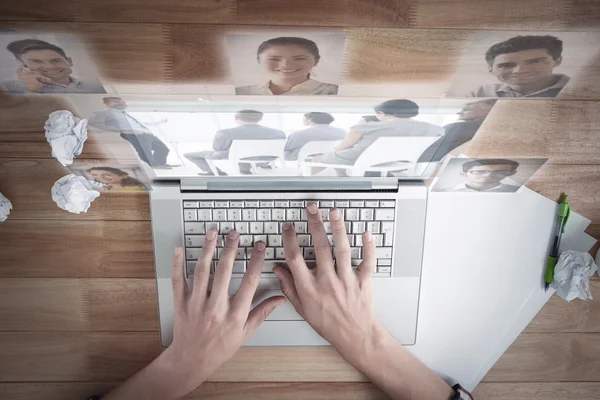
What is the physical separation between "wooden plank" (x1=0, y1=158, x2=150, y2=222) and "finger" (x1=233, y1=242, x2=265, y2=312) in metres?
0.24

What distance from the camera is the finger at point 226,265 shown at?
849 millimetres

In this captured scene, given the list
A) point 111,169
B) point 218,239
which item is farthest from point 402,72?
point 111,169

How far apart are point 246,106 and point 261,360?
56 cm

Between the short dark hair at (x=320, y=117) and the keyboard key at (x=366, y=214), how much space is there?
191mm

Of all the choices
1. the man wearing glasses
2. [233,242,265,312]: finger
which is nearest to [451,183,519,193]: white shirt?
the man wearing glasses

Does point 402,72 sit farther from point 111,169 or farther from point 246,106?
point 111,169

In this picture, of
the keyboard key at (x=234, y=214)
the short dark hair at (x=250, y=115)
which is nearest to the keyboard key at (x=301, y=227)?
the keyboard key at (x=234, y=214)

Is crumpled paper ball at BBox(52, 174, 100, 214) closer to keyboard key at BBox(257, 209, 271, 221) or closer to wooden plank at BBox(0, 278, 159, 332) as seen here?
wooden plank at BBox(0, 278, 159, 332)

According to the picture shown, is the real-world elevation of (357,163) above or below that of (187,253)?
above

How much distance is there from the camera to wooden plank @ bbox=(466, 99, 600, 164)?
851 mm

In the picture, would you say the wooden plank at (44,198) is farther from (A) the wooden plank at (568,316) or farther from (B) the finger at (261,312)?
(A) the wooden plank at (568,316)

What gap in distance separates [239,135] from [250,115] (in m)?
0.05

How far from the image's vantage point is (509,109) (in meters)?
0.85

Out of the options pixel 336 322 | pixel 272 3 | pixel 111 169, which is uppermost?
pixel 272 3
